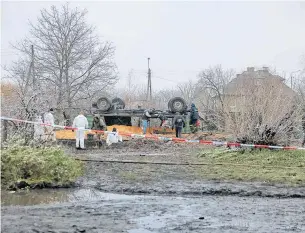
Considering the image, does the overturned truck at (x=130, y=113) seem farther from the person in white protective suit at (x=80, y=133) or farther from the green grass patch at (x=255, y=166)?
the green grass patch at (x=255, y=166)

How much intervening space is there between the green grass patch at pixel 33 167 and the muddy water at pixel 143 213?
0.56m

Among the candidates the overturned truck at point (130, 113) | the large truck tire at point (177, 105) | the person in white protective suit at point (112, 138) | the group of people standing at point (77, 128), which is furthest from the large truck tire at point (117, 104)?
the person in white protective suit at point (112, 138)

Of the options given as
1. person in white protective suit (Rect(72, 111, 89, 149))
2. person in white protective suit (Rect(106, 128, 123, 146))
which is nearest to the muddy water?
person in white protective suit (Rect(72, 111, 89, 149))

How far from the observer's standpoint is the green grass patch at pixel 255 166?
1081cm

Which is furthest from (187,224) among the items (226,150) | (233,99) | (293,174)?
(233,99)

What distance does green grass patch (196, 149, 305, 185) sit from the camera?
10.8m

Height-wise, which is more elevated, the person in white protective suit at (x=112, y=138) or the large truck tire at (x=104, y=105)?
the large truck tire at (x=104, y=105)

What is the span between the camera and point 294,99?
15.7m

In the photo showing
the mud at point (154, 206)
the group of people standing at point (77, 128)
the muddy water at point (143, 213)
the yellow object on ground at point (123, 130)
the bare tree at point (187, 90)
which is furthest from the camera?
the bare tree at point (187, 90)

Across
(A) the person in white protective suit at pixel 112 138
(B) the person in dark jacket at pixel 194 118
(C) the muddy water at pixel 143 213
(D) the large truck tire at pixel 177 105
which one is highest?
(D) the large truck tire at pixel 177 105

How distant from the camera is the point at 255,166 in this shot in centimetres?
1265

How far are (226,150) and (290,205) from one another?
703cm

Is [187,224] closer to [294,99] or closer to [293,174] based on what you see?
[293,174]

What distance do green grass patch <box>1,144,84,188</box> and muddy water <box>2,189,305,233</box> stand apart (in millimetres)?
557
